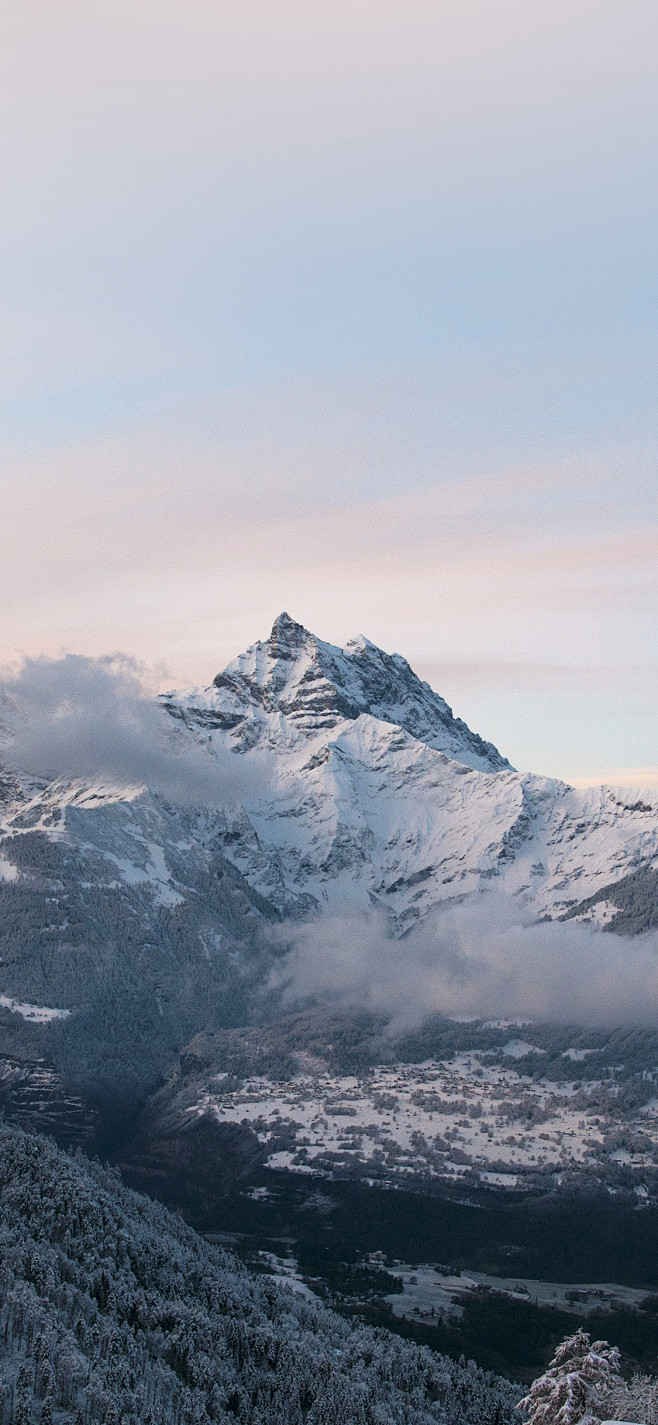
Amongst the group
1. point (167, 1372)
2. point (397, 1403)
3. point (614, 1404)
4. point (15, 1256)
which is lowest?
point (397, 1403)

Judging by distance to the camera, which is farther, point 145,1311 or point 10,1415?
point 145,1311

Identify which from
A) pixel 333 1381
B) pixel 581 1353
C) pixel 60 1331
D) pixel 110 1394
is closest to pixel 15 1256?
pixel 60 1331

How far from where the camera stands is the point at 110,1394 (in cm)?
16262

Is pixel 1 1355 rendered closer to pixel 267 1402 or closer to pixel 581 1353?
pixel 267 1402

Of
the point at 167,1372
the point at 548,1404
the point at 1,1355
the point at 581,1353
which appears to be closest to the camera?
the point at 548,1404

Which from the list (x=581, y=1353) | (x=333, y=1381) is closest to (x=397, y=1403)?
(x=333, y=1381)

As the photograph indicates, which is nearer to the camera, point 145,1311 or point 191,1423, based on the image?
point 191,1423

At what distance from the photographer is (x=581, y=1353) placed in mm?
101938

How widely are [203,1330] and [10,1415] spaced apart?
4833 centimetres

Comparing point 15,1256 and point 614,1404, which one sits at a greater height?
point 614,1404

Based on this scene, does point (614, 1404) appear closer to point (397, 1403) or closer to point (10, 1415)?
point (10, 1415)

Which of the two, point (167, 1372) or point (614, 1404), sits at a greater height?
point (614, 1404)

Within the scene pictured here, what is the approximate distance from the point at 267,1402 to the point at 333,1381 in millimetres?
11932

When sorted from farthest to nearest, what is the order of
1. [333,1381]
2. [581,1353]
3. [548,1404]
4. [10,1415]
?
[333,1381] → [10,1415] → [581,1353] → [548,1404]
